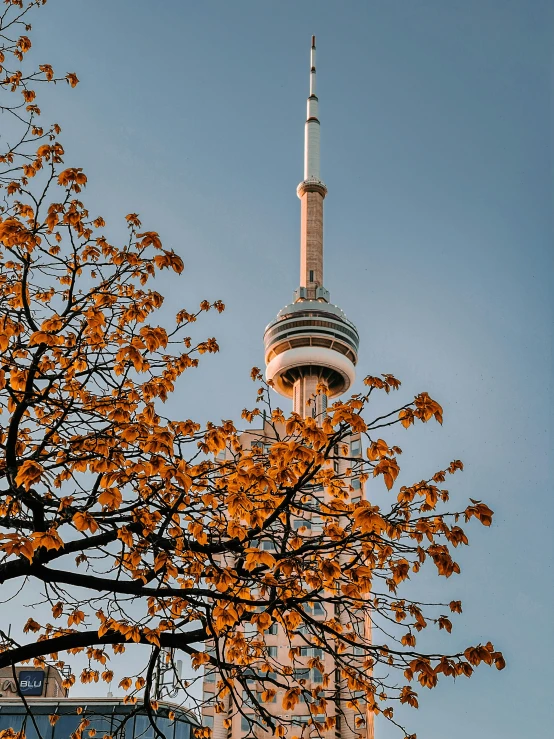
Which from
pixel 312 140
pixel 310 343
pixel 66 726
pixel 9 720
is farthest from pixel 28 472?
pixel 312 140

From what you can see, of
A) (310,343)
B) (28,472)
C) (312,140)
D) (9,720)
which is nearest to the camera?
(28,472)

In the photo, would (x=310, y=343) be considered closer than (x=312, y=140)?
Yes

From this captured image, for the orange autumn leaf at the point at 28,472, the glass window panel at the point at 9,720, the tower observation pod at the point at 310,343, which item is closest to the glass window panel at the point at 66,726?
the glass window panel at the point at 9,720

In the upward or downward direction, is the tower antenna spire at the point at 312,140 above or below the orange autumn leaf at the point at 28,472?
above

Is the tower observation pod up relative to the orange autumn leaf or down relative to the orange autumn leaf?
up

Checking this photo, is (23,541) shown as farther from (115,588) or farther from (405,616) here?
(405,616)

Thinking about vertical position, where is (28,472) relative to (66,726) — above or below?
below

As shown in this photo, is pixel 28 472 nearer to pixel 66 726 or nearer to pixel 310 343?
pixel 66 726

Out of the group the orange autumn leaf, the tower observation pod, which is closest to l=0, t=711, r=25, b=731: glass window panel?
the orange autumn leaf

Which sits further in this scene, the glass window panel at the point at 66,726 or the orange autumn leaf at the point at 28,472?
the glass window panel at the point at 66,726

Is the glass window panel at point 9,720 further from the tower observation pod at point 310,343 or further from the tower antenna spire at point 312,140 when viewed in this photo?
the tower antenna spire at point 312,140

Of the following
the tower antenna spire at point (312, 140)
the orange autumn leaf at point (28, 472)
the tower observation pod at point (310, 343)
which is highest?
the tower antenna spire at point (312, 140)

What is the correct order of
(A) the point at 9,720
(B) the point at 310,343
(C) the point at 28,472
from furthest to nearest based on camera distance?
(B) the point at 310,343 < (A) the point at 9,720 < (C) the point at 28,472

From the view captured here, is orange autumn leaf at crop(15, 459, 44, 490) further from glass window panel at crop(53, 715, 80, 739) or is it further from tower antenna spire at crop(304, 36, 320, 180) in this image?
tower antenna spire at crop(304, 36, 320, 180)
